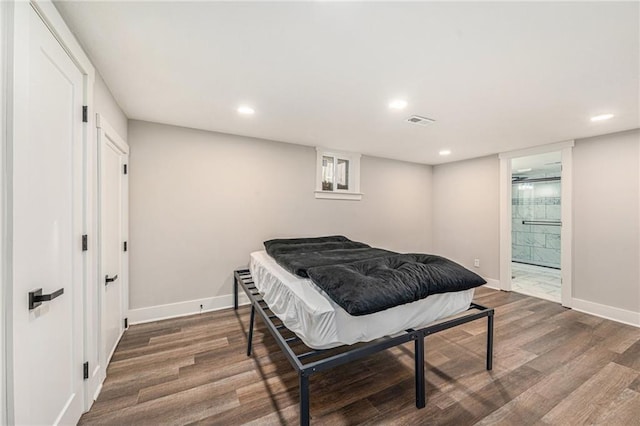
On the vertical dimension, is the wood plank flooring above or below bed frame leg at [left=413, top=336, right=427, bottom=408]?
below

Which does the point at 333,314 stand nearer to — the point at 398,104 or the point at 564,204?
the point at 398,104

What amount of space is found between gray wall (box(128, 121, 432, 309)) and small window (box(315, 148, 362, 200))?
123 millimetres

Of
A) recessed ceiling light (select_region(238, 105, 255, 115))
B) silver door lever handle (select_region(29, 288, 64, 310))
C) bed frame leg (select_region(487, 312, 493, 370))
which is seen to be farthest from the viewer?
recessed ceiling light (select_region(238, 105, 255, 115))

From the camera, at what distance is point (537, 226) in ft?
21.0

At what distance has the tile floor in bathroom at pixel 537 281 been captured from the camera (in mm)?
4207

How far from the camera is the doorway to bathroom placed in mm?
5629

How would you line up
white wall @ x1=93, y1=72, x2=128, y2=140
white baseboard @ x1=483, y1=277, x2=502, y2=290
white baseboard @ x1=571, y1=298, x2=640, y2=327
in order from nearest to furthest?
1. white wall @ x1=93, y1=72, x2=128, y2=140
2. white baseboard @ x1=571, y1=298, x2=640, y2=327
3. white baseboard @ x1=483, y1=277, x2=502, y2=290

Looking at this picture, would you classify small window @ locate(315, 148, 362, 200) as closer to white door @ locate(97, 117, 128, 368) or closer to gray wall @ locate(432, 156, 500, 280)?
gray wall @ locate(432, 156, 500, 280)

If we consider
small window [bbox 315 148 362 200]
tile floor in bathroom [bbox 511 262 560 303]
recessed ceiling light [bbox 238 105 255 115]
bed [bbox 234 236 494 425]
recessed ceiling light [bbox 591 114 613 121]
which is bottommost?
tile floor in bathroom [bbox 511 262 560 303]

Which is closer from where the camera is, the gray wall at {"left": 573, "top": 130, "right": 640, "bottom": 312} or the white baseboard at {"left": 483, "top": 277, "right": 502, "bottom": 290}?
the gray wall at {"left": 573, "top": 130, "right": 640, "bottom": 312}

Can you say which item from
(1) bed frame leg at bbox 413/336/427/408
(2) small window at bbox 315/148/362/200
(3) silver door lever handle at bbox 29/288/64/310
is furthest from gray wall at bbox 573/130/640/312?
(3) silver door lever handle at bbox 29/288/64/310

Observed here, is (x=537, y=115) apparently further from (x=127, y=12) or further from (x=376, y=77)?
(x=127, y=12)

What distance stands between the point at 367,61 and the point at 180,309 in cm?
337

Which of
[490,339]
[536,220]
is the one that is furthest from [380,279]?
[536,220]
